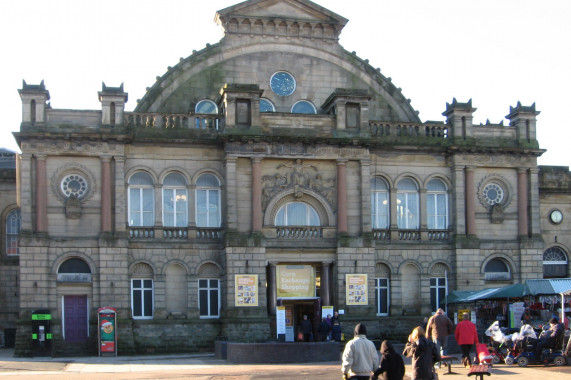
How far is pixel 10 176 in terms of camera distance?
154 feet

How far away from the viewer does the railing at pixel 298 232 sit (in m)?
40.3

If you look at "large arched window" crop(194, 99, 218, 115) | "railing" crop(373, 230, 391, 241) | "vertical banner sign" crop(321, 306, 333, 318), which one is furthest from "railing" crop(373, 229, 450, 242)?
"large arched window" crop(194, 99, 218, 115)

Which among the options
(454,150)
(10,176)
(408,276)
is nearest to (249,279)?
(408,276)

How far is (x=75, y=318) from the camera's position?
1516 inches

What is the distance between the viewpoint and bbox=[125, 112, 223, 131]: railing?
4016 cm

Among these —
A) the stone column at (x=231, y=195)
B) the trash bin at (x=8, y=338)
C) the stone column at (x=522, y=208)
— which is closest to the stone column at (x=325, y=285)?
the stone column at (x=231, y=195)

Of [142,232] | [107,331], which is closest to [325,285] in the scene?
[142,232]

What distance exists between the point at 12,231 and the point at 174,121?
1277 centimetres

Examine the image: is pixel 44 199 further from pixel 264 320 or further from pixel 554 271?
pixel 554 271

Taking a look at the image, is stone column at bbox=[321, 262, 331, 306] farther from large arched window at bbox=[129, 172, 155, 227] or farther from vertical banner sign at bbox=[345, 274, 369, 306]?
large arched window at bbox=[129, 172, 155, 227]

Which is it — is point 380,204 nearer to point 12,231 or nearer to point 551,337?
point 551,337

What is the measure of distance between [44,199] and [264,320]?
1085 centimetres

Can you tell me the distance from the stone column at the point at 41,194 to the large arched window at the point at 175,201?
5199 mm

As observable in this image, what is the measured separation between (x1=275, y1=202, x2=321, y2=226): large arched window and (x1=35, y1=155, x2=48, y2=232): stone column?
10260mm
